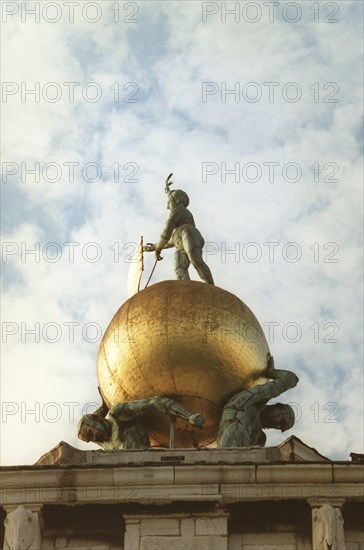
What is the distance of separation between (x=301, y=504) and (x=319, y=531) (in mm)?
693

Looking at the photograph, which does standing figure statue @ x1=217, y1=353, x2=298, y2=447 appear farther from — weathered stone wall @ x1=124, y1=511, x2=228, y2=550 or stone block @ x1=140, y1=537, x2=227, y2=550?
stone block @ x1=140, y1=537, x2=227, y2=550

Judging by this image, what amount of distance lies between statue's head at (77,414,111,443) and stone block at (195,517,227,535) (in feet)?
15.9

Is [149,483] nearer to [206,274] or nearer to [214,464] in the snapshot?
[214,464]

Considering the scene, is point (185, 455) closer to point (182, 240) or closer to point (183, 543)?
point (183, 543)

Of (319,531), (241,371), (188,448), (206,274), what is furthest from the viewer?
(206,274)

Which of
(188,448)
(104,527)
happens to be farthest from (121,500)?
(188,448)

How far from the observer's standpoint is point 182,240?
3603 centimetres

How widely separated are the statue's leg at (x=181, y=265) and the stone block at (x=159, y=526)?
8.59 m

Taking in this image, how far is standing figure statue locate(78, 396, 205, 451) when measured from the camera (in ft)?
103

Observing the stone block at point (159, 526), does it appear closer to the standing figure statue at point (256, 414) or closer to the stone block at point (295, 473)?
the stone block at point (295, 473)

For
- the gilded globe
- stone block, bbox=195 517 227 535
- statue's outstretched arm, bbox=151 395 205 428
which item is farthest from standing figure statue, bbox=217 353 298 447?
stone block, bbox=195 517 227 535

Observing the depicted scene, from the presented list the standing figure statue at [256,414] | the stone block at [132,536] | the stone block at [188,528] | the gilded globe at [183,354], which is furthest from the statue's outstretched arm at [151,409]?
the stone block at [132,536]

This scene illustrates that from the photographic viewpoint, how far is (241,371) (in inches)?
1271

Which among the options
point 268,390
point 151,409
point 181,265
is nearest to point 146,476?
point 151,409
